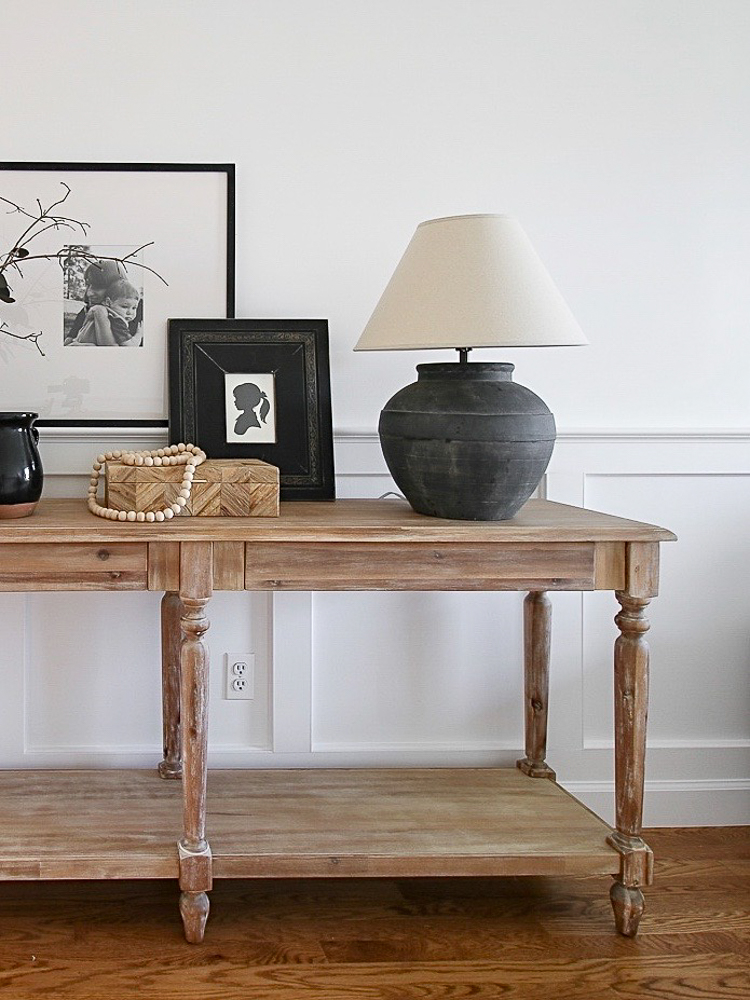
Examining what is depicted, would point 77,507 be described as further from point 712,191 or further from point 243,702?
point 712,191

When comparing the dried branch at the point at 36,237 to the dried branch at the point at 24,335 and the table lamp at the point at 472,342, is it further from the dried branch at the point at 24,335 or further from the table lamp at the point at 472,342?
the table lamp at the point at 472,342

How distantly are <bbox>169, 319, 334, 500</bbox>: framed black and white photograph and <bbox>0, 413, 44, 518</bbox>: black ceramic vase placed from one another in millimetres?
371

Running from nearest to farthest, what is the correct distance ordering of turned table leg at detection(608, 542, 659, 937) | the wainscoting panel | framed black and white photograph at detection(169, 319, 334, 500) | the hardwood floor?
the hardwood floor < turned table leg at detection(608, 542, 659, 937) < framed black and white photograph at detection(169, 319, 334, 500) < the wainscoting panel

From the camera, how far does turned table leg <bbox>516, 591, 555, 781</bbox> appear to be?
2264mm

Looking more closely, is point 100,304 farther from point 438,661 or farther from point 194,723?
point 438,661

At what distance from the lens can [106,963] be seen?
5.76 feet

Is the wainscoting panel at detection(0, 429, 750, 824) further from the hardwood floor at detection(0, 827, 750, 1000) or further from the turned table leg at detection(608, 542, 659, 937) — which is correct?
the turned table leg at detection(608, 542, 659, 937)

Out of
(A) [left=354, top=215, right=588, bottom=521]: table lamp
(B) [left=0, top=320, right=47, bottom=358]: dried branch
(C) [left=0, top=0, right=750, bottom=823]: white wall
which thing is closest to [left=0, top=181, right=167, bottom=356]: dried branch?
(B) [left=0, top=320, right=47, bottom=358]: dried branch

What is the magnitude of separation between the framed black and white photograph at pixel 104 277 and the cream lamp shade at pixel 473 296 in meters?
0.57

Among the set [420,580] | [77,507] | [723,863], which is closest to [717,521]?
[723,863]

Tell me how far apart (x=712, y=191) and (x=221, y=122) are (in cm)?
116

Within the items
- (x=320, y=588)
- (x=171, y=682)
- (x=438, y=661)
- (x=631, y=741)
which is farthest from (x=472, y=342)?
(x=171, y=682)

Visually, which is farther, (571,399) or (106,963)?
(571,399)

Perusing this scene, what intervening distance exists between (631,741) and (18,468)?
1253mm
